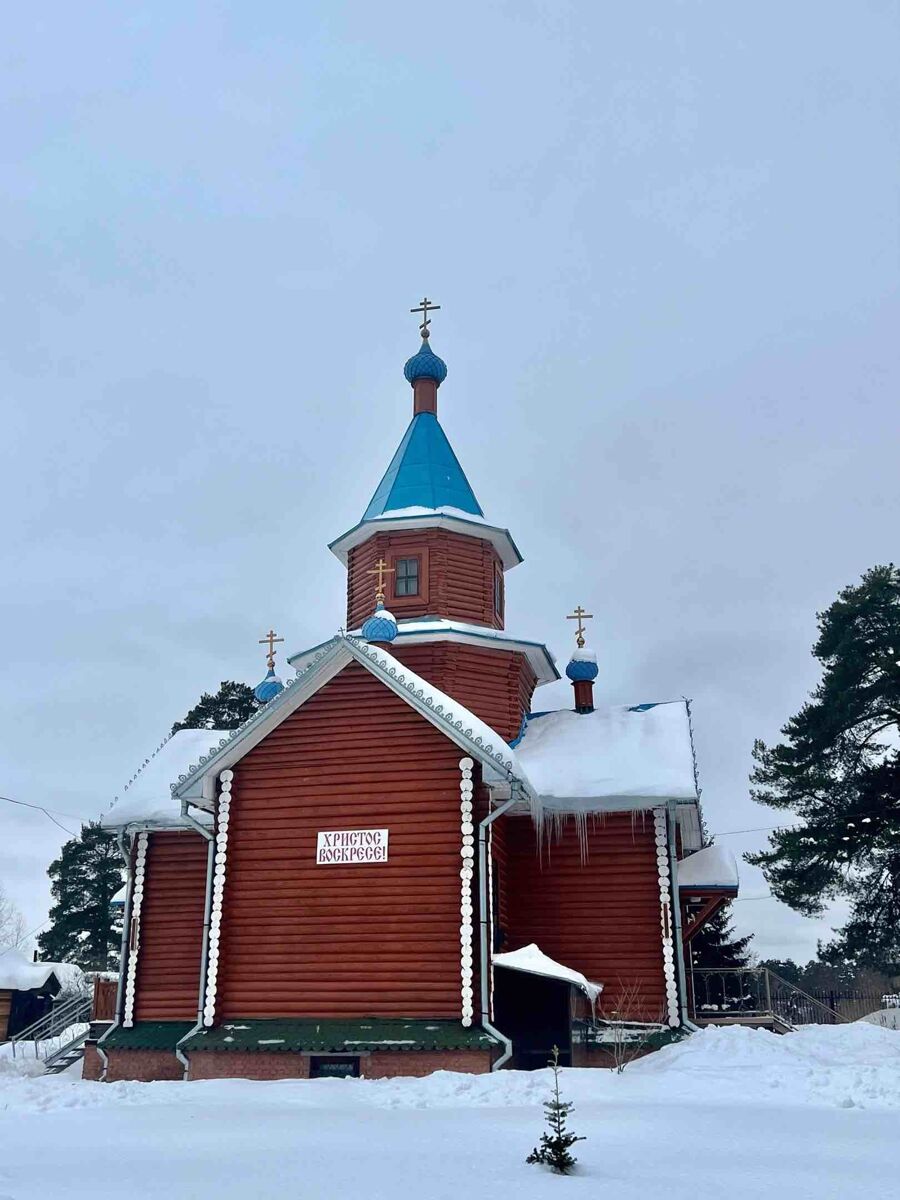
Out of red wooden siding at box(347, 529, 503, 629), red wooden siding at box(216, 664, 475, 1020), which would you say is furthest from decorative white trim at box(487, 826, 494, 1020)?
red wooden siding at box(347, 529, 503, 629)

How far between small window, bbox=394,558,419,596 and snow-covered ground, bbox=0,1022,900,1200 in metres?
10.9

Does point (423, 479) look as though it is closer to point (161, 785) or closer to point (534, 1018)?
point (161, 785)

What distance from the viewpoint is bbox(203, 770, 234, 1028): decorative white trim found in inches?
668

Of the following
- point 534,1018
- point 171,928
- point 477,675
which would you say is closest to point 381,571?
point 477,675

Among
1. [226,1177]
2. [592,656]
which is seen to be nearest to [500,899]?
[592,656]

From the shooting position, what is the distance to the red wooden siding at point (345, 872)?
1642 cm

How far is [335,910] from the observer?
17.0m

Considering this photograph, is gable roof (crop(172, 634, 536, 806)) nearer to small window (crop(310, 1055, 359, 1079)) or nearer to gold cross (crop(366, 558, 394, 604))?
gold cross (crop(366, 558, 394, 604))

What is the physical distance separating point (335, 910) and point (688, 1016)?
6798 millimetres

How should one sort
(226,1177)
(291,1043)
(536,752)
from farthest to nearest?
(536,752), (291,1043), (226,1177)

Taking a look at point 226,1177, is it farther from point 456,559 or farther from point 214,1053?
A: point 456,559

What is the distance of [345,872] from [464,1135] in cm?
773

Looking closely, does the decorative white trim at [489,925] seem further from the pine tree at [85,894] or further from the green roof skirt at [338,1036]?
the pine tree at [85,894]

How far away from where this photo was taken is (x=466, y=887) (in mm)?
16375
